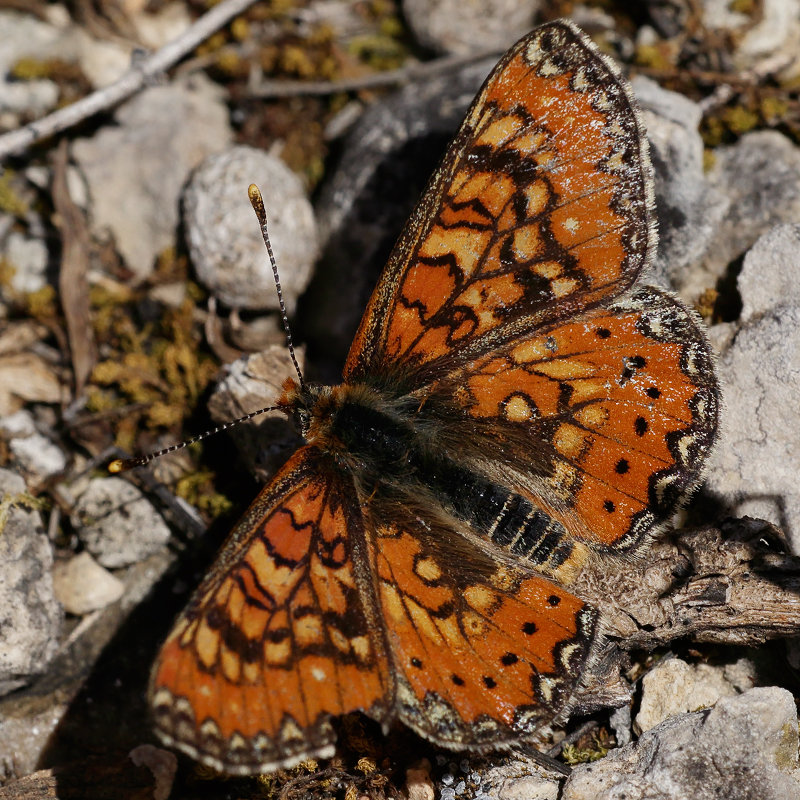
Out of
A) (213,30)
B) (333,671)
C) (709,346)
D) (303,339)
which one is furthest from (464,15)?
(333,671)

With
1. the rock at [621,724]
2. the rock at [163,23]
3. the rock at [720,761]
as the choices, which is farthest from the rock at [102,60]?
the rock at [720,761]

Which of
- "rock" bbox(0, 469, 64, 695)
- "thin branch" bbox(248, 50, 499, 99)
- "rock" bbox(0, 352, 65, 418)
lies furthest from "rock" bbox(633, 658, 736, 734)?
"thin branch" bbox(248, 50, 499, 99)

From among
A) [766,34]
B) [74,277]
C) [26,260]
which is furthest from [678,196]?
[26,260]

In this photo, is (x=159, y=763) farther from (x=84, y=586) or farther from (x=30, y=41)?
(x=30, y=41)

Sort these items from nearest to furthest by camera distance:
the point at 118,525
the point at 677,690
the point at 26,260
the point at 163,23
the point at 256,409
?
the point at 677,690 → the point at 256,409 → the point at 118,525 → the point at 26,260 → the point at 163,23

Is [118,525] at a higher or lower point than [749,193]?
lower
